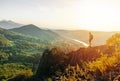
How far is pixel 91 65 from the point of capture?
80.0 ft

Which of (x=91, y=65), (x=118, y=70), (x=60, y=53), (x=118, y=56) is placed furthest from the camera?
(x=60, y=53)

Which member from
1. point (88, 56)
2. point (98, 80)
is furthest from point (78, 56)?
point (98, 80)

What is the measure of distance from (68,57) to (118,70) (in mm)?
51879

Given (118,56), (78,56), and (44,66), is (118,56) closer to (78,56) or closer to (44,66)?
(78,56)

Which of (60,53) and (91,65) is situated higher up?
(91,65)

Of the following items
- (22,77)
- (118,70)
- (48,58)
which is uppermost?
(118,70)

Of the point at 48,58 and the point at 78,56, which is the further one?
the point at 48,58

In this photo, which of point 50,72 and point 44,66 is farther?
point 44,66

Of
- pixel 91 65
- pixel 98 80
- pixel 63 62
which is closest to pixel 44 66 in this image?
pixel 63 62

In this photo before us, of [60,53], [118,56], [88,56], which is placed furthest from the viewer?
[60,53]

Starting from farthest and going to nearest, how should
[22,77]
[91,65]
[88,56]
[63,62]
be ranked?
1. [22,77]
2. [63,62]
3. [88,56]
4. [91,65]

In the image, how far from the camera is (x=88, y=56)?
72812mm

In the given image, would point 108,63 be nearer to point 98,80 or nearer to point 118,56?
point 118,56

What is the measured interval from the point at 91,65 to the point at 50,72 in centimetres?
5911
